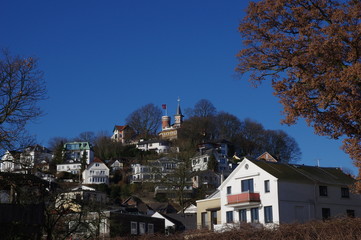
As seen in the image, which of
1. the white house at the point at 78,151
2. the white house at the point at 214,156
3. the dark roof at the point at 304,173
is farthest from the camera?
the white house at the point at 78,151

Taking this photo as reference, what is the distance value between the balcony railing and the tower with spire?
349 ft

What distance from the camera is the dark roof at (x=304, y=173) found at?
157ft

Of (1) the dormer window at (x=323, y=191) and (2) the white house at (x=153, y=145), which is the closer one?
(1) the dormer window at (x=323, y=191)

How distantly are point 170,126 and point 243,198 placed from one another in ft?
420

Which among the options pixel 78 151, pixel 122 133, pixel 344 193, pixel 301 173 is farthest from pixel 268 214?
pixel 122 133

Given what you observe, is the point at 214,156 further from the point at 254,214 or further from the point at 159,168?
the point at 254,214

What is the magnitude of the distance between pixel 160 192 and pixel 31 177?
264 feet

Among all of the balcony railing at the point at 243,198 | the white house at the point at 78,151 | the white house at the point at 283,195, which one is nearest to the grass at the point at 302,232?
the white house at the point at 283,195

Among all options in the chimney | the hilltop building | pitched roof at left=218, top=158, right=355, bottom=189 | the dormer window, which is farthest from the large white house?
the dormer window

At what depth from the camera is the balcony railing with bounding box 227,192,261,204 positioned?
4819cm

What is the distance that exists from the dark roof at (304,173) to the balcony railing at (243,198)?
2.68 meters

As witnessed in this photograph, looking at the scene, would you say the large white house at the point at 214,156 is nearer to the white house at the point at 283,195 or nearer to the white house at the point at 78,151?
the white house at the point at 78,151

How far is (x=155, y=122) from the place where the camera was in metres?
162

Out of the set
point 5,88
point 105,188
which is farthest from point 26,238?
point 105,188
